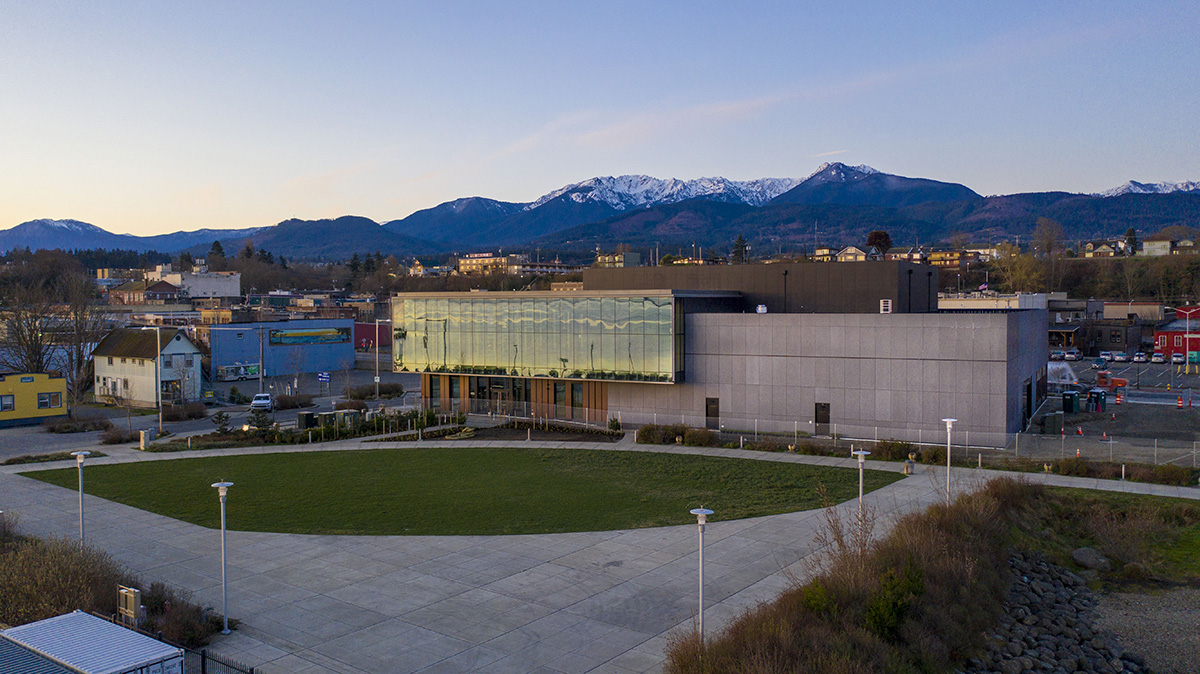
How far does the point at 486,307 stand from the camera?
47375mm

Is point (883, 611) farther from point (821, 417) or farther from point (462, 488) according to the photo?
point (821, 417)

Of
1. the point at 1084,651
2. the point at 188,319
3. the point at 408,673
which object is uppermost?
the point at 188,319

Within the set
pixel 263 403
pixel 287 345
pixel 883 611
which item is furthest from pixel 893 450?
pixel 287 345

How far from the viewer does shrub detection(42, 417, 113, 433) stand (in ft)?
149

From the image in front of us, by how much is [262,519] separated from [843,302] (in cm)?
3345

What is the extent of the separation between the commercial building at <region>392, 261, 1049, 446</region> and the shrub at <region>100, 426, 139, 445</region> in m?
15.5

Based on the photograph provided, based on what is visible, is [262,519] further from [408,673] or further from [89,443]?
[89,443]

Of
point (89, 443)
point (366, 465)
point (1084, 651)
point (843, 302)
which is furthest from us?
point (843, 302)

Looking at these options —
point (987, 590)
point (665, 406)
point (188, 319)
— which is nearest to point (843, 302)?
point (665, 406)

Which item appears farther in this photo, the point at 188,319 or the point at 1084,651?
the point at 188,319

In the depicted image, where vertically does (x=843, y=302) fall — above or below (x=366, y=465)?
above

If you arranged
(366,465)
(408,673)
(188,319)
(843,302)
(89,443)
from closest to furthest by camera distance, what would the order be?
(408,673), (366,465), (89,443), (843,302), (188,319)

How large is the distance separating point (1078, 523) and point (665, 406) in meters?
21.6

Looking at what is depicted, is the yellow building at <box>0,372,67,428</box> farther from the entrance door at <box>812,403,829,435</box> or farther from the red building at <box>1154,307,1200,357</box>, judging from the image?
the red building at <box>1154,307,1200,357</box>
